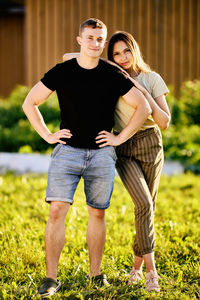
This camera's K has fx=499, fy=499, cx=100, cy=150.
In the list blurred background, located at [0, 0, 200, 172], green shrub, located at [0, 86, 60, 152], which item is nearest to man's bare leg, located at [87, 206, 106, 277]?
green shrub, located at [0, 86, 60, 152]

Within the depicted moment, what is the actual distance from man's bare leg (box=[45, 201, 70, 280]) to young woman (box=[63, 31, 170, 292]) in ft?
1.75

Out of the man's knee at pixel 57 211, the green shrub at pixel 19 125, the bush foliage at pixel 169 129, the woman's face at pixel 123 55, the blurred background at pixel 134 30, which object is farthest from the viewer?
the blurred background at pixel 134 30

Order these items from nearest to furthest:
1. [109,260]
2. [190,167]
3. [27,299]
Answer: [27,299] → [109,260] → [190,167]

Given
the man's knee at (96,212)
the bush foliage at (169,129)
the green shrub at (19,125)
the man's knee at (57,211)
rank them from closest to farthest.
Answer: the man's knee at (57,211)
the man's knee at (96,212)
the bush foliage at (169,129)
the green shrub at (19,125)

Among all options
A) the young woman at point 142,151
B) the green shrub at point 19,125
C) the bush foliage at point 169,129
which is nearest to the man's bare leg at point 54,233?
the young woman at point 142,151

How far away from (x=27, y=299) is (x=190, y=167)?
499 centimetres

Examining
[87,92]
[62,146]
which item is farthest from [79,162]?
[87,92]

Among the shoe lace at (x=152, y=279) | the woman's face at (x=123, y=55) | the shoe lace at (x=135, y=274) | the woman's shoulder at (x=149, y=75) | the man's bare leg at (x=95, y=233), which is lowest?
the shoe lace at (x=135, y=274)

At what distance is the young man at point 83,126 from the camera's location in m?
3.23

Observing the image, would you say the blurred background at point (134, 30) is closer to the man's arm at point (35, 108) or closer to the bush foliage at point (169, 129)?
the bush foliage at point (169, 129)

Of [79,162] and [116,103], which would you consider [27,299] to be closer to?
[79,162]

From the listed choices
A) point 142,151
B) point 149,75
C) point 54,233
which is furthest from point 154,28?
point 54,233

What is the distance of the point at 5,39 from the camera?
1450 centimetres

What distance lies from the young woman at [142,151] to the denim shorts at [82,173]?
0.23 metres
